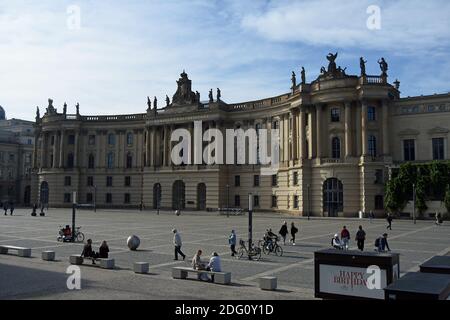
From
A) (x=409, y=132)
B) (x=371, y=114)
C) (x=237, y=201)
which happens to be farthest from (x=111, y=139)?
(x=409, y=132)

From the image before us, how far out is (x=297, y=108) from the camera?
71500 mm

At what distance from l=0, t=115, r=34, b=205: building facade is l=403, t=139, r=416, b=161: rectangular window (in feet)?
292

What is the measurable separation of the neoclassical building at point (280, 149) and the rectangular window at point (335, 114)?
→ 0.14 m

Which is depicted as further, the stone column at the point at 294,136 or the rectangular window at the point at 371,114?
the stone column at the point at 294,136

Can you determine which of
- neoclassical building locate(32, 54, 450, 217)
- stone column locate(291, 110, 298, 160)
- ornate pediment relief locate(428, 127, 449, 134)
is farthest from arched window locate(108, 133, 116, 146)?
ornate pediment relief locate(428, 127, 449, 134)

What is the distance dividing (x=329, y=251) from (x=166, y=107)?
79.9 meters

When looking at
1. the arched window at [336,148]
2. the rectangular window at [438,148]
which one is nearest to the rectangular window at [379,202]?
the arched window at [336,148]

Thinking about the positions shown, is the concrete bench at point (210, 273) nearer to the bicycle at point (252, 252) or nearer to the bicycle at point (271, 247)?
the bicycle at point (252, 252)

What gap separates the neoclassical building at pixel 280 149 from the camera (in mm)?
64188

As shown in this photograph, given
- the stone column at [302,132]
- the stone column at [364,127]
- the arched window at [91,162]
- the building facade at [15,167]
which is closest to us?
the stone column at [364,127]

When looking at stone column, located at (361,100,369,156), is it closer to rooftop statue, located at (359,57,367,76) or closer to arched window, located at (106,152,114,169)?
rooftop statue, located at (359,57,367,76)

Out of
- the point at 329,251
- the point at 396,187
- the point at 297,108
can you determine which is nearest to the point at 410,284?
the point at 329,251

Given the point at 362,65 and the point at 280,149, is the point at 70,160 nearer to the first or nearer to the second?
the point at 280,149
